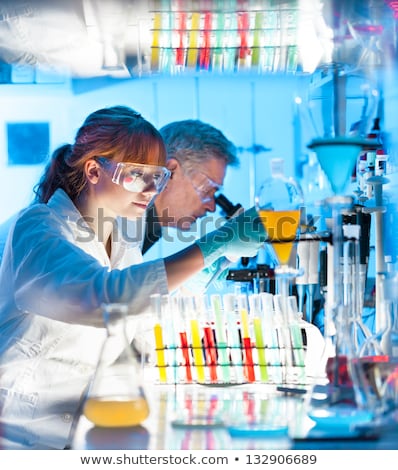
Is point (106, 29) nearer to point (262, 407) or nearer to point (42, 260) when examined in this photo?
point (42, 260)

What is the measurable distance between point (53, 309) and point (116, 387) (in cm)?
55

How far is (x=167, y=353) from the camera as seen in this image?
2305 mm

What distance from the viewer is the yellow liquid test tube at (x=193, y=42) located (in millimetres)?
2434

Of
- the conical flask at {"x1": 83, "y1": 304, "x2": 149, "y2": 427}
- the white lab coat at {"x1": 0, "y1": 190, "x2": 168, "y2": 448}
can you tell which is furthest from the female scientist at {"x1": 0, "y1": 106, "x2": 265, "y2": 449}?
the conical flask at {"x1": 83, "y1": 304, "x2": 149, "y2": 427}

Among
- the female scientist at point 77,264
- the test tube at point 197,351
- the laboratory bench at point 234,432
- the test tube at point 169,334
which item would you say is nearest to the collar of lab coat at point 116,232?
the female scientist at point 77,264

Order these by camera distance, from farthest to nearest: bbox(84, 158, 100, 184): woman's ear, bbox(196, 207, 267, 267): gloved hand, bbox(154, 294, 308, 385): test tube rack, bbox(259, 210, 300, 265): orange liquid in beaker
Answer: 1. bbox(84, 158, 100, 184): woman's ear
2. bbox(196, 207, 267, 267): gloved hand
3. bbox(154, 294, 308, 385): test tube rack
4. bbox(259, 210, 300, 265): orange liquid in beaker

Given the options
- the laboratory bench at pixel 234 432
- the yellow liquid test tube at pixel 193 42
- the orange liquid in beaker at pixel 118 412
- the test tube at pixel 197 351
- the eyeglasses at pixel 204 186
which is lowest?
the laboratory bench at pixel 234 432

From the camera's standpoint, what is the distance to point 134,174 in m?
2.47

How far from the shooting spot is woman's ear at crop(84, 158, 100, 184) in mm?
2521

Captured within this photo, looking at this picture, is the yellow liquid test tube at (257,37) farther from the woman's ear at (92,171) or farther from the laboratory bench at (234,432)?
the laboratory bench at (234,432)

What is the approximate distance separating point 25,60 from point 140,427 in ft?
4.36

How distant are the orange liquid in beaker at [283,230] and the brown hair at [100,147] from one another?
51 cm

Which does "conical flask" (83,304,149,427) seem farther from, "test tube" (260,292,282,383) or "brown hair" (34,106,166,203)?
"brown hair" (34,106,166,203)
